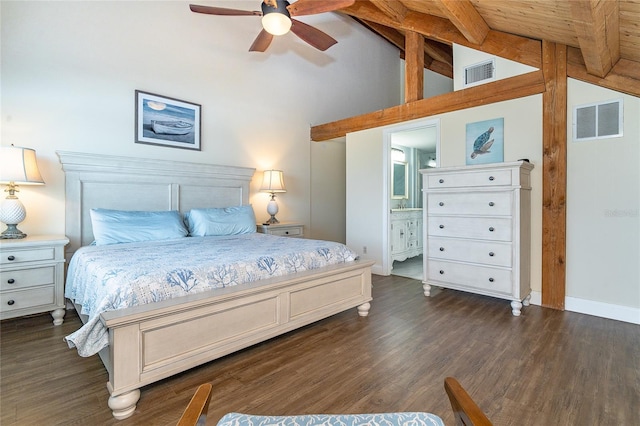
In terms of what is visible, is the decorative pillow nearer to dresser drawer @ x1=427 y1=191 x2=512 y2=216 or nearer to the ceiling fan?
the ceiling fan

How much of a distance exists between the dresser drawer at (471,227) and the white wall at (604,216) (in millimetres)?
657

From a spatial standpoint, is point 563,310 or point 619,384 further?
point 563,310

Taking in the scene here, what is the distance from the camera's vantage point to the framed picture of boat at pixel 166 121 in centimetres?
357

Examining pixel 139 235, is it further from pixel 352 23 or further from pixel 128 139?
pixel 352 23

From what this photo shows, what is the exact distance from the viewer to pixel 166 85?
12.3 feet

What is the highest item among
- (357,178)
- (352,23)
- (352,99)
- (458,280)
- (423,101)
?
(352,23)

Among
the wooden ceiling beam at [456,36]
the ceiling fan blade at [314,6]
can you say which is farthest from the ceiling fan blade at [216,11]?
the wooden ceiling beam at [456,36]

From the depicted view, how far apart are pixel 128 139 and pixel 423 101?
3.60 meters

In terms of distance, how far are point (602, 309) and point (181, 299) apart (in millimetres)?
3562

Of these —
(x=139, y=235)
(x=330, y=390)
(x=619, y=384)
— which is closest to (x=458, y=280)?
(x=619, y=384)

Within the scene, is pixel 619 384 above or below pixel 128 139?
below

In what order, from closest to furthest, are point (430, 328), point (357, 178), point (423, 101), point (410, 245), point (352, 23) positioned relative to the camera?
point (430, 328) → point (423, 101) → point (357, 178) → point (410, 245) → point (352, 23)

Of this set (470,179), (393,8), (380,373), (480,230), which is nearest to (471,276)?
(480,230)

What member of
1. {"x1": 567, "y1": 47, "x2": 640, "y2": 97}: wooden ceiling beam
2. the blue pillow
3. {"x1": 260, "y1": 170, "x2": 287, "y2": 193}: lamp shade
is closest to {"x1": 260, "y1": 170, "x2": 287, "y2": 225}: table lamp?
{"x1": 260, "y1": 170, "x2": 287, "y2": 193}: lamp shade
